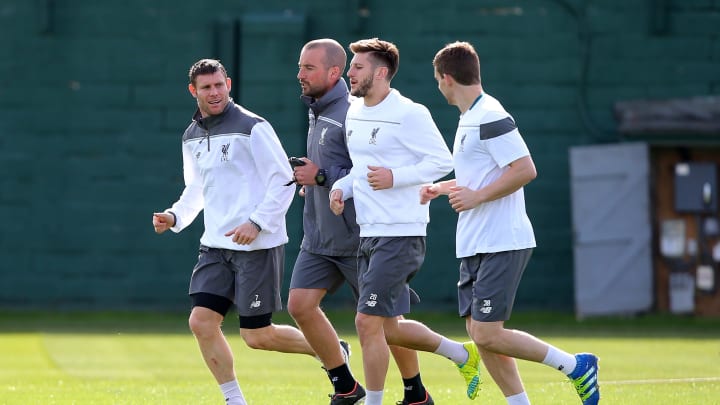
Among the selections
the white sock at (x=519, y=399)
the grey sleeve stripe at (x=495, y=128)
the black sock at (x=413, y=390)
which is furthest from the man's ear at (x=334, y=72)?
the white sock at (x=519, y=399)

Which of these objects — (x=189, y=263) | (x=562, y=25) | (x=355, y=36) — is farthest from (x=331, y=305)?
(x=562, y=25)

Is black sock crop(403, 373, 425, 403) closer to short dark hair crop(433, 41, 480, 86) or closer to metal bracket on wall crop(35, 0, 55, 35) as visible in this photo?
short dark hair crop(433, 41, 480, 86)

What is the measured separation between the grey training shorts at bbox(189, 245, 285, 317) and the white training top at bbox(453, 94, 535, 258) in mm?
1241

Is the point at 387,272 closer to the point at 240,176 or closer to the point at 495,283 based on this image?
the point at 495,283

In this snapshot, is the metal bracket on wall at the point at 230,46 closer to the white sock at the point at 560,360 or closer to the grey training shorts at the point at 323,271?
the grey training shorts at the point at 323,271

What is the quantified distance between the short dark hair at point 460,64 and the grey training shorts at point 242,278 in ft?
5.00

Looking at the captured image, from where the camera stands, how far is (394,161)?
7.68 metres

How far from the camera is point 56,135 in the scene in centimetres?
1708

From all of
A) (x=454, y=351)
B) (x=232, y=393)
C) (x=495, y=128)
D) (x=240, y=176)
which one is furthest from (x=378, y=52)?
(x=232, y=393)

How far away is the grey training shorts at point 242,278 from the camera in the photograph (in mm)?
7945

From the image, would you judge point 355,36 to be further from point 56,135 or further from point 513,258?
point 513,258

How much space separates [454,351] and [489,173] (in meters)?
1.50

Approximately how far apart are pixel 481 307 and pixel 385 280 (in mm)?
618

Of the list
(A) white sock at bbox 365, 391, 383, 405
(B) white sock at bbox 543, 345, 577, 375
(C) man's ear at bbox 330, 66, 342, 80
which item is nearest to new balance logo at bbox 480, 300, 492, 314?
(B) white sock at bbox 543, 345, 577, 375
